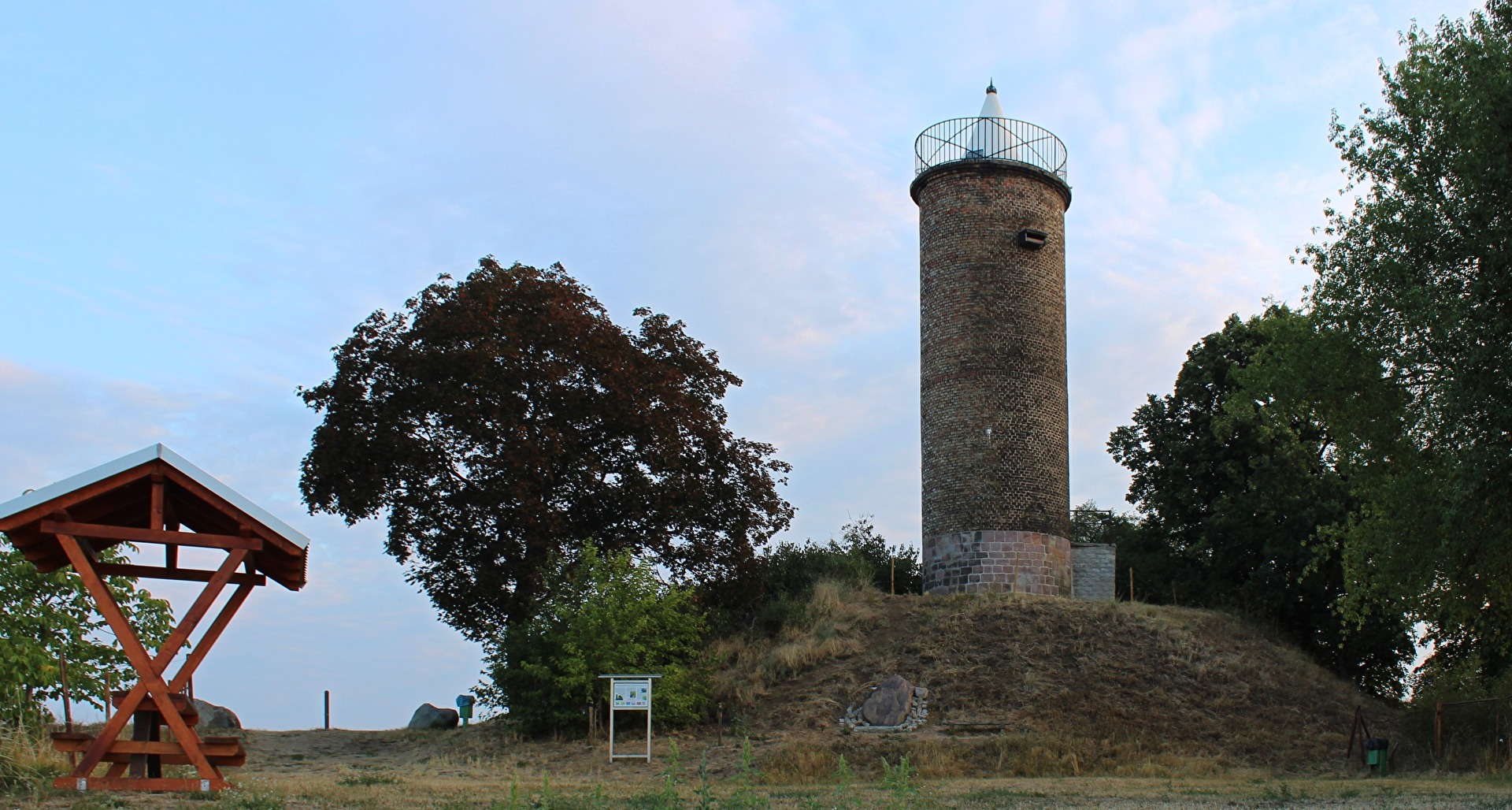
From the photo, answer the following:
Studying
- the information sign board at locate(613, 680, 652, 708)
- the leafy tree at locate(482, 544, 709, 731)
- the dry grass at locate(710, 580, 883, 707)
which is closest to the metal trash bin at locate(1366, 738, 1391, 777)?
the dry grass at locate(710, 580, 883, 707)

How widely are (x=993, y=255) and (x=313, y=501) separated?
18.9 meters

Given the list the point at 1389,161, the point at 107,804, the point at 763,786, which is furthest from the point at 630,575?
the point at 1389,161

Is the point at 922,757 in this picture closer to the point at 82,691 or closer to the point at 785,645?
the point at 785,645

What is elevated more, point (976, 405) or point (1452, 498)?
point (976, 405)

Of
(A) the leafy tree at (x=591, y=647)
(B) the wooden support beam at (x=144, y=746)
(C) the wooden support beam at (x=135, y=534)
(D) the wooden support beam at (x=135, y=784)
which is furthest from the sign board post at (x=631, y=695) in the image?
(C) the wooden support beam at (x=135, y=534)

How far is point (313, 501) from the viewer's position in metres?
25.6

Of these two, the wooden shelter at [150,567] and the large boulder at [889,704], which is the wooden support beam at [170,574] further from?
the large boulder at [889,704]

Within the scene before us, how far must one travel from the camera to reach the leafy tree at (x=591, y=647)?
22.1 meters

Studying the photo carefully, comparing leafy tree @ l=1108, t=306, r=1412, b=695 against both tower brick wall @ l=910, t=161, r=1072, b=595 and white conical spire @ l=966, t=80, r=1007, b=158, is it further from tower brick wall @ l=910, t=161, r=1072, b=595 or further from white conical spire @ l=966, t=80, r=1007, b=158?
white conical spire @ l=966, t=80, r=1007, b=158

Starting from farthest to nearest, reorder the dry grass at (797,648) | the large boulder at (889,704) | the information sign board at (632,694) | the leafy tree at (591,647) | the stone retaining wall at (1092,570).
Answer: the stone retaining wall at (1092,570) → the dry grass at (797,648) → the large boulder at (889,704) → the leafy tree at (591,647) → the information sign board at (632,694)

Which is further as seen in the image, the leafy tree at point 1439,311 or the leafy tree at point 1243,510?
the leafy tree at point 1243,510

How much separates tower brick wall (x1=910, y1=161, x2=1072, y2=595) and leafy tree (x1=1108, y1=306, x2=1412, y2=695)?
4.08m

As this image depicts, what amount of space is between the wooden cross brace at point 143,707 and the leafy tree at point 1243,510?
2417 cm

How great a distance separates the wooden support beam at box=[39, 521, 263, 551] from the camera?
12102 mm
